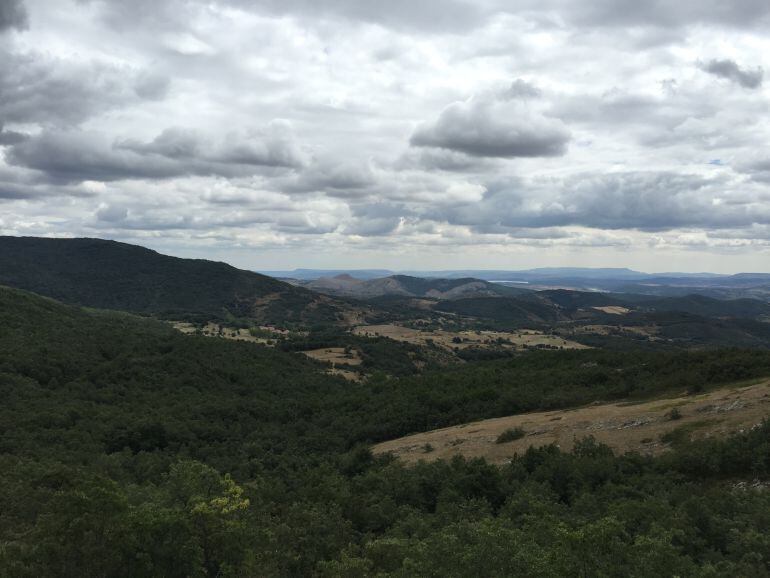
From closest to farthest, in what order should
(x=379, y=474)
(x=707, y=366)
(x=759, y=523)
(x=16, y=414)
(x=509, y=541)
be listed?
(x=509, y=541) < (x=759, y=523) < (x=379, y=474) < (x=707, y=366) < (x=16, y=414)

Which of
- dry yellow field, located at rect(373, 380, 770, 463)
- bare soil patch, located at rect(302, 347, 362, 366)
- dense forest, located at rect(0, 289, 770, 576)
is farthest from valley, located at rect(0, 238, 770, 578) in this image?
bare soil patch, located at rect(302, 347, 362, 366)

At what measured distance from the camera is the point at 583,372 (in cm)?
7525

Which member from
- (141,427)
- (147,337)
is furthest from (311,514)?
(147,337)

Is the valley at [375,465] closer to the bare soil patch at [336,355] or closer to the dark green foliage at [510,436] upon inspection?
the dark green foliage at [510,436]

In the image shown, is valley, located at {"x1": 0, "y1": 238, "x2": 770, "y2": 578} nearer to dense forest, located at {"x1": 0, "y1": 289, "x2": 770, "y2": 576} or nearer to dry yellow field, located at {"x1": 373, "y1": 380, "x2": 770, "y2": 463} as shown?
dense forest, located at {"x1": 0, "y1": 289, "x2": 770, "y2": 576}

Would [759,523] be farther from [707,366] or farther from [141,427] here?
[141,427]

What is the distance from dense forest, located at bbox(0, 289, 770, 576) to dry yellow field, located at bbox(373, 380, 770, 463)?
3.49m

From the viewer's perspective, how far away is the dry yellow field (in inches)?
1592

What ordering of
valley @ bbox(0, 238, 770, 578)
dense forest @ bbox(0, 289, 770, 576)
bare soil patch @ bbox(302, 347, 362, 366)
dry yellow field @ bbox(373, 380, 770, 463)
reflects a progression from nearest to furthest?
dense forest @ bbox(0, 289, 770, 576), valley @ bbox(0, 238, 770, 578), dry yellow field @ bbox(373, 380, 770, 463), bare soil patch @ bbox(302, 347, 362, 366)

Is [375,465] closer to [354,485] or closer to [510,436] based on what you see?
[354,485]

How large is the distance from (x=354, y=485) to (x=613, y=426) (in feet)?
80.2

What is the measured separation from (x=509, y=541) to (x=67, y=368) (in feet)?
324

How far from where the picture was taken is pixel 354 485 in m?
40.7

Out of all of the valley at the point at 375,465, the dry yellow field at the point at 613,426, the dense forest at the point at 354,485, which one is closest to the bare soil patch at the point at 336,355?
the valley at the point at 375,465
